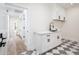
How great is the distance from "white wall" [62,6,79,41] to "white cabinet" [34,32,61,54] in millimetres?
179

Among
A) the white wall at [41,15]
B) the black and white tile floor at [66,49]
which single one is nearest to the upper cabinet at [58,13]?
the white wall at [41,15]

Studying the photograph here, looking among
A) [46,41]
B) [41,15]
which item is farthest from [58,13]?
[46,41]

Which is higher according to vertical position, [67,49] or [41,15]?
[41,15]

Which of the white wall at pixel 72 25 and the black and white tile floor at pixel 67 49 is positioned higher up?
the white wall at pixel 72 25

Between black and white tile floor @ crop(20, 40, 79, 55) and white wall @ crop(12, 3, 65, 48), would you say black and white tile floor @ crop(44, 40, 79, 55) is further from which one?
white wall @ crop(12, 3, 65, 48)

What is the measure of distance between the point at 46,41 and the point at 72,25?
610mm

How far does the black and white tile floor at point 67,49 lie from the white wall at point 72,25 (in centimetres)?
12

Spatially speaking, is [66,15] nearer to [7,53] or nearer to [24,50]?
[24,50]

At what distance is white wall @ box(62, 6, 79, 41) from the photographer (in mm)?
1491

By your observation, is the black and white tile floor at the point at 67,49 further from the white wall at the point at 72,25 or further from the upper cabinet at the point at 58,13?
the upper cabinet at the point at 58,13

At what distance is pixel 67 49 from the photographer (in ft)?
5.03

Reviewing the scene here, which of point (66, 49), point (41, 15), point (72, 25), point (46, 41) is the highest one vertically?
point (41, 15)

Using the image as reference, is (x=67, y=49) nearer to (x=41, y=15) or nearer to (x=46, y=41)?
(x=46, y=41)

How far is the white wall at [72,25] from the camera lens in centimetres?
149
